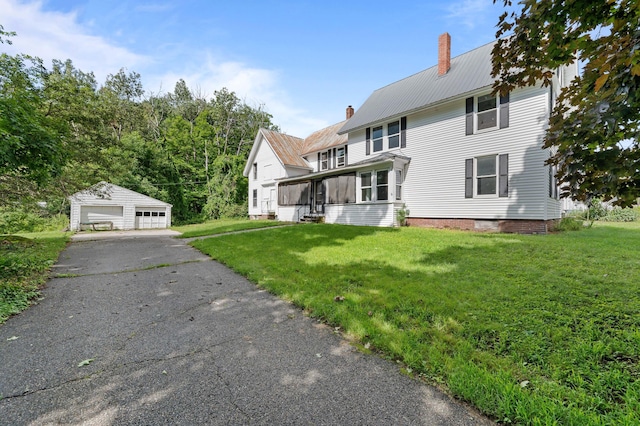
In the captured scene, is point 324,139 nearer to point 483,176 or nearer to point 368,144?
point 368,144

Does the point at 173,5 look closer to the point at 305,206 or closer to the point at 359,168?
the point at 359,168

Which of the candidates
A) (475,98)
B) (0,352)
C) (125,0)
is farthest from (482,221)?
(125,0)

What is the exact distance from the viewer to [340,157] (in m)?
19.4

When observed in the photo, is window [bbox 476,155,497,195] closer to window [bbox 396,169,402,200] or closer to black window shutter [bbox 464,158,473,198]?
black window shutter [bbox 464,158,473,198]

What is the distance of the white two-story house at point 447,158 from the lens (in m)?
10.5

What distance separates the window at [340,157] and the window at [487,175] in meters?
8.77

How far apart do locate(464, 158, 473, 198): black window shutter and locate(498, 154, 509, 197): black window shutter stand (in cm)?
107

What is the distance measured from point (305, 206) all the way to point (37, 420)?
16.3 m

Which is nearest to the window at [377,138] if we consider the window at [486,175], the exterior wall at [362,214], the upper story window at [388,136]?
the upper story window at [388,136]

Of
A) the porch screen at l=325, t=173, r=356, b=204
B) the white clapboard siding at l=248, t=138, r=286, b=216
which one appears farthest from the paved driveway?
the white clapboard siding at l=248, t=138, r=286, b=216

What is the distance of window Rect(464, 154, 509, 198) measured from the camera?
11.0 meters

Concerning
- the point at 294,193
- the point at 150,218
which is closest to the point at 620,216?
the point at 294,193

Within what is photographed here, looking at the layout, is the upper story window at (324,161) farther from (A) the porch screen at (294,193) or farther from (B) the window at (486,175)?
(B) the window at (486,175)

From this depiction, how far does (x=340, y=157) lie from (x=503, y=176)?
1056 cm
